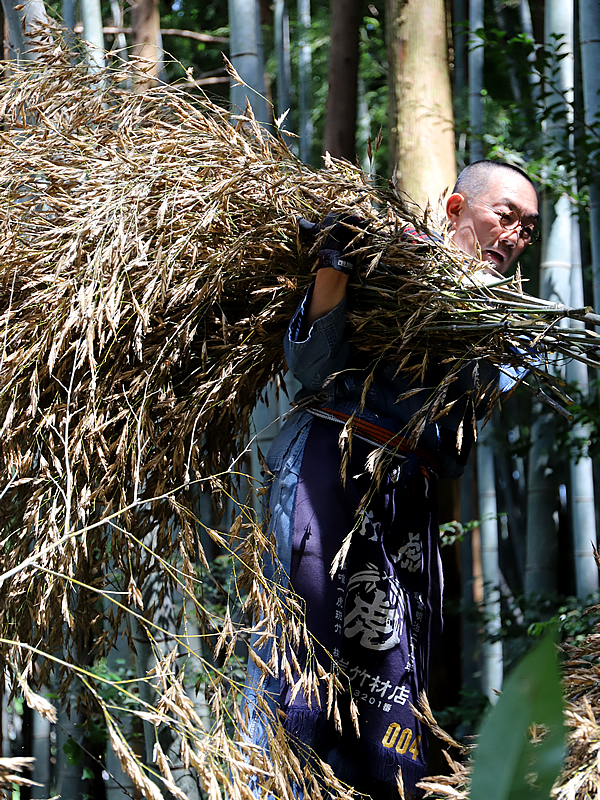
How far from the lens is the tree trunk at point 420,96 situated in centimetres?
221

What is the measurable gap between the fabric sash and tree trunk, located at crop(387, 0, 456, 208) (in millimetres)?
1129

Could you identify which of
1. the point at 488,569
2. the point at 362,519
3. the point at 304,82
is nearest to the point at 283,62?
the point at 304,82

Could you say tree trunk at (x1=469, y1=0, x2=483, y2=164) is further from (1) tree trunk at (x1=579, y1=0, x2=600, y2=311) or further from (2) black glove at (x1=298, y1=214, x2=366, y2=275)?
(2) black glove at (x1=298, y1=214, x2=366, y2=275)

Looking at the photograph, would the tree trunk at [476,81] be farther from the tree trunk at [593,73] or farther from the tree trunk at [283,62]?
the tree trunk at [593,73]

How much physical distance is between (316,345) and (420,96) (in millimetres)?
1381

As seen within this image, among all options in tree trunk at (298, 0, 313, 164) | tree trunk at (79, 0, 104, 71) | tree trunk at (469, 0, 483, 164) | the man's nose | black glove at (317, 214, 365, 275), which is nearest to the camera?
black glove at (317, 214, 365, 275)

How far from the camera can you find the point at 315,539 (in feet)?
4.24

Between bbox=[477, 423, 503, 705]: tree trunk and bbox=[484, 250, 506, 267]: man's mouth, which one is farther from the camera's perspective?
bbox=[477, 423, 503, 705]: tree trunk

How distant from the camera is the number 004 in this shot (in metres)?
1.28

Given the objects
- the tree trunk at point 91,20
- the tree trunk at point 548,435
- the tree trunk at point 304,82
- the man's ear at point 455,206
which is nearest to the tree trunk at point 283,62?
the tree trunk at point 304,82

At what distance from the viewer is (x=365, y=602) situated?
1.31m

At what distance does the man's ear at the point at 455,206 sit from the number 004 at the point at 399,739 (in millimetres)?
898

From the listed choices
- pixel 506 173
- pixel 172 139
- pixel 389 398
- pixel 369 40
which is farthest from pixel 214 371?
pixel 369 40

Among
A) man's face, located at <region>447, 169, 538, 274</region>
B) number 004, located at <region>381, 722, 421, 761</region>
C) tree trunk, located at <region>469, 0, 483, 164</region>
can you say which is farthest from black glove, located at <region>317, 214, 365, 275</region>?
tree trunk, located at <region>469, 0, 483, 164</region>
